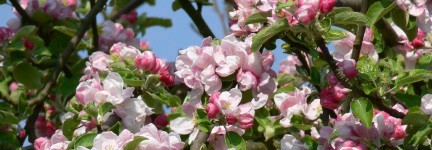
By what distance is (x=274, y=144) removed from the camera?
300cm

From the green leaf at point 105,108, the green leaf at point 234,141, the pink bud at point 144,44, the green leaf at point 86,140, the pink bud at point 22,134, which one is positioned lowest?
the pink bud at point 144,44

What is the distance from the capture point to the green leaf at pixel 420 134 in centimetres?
228

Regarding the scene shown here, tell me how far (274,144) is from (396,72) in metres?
0.57

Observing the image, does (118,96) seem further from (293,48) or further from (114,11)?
(114,11)

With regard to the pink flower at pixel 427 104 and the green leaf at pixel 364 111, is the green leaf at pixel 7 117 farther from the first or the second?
the pink flower at pixel 427 104

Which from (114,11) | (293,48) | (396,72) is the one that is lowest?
(114,11)

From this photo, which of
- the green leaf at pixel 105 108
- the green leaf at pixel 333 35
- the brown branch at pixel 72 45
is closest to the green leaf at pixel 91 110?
the green leaf at pixel 105 108

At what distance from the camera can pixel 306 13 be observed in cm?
216

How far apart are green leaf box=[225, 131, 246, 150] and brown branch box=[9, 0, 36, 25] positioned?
4.87ft

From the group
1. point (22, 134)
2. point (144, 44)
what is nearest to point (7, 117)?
point (22, 134)

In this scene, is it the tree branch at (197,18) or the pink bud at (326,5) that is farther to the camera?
the tree branch at (197,18)

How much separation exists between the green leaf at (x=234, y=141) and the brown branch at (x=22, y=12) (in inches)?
58.5

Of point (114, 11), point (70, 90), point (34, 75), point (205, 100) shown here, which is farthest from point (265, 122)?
point (114, 11)

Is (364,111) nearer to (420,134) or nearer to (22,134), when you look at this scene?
(420,134)
